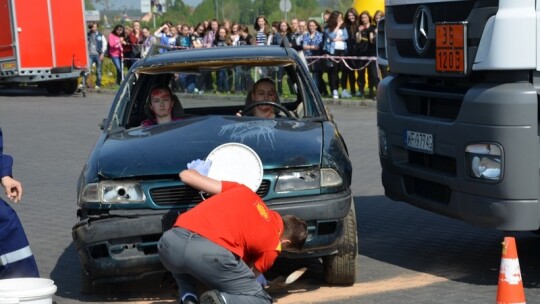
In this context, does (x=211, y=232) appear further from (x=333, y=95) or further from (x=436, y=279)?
(x=333, y=95)

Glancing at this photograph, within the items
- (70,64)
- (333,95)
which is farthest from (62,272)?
(70,64)

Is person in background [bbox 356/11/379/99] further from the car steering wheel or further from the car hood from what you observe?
the car hood

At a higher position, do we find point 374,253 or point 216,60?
point 216,60

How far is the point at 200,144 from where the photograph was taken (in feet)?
25.0

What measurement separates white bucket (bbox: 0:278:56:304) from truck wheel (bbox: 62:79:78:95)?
2655 cm

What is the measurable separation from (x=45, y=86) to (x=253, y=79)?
2528cm

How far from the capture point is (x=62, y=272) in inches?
341

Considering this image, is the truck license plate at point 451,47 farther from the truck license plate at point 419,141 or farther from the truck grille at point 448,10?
the truck license plate at point 419,141

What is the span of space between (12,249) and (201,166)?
50.9 inches

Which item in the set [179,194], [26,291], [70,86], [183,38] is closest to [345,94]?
[183,38]

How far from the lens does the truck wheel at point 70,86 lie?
3216 centimetres

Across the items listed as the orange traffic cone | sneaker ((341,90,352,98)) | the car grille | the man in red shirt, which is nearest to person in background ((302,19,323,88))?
sneaker ((341,90,352,98))

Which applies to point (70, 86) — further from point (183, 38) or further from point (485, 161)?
point (485, 161)

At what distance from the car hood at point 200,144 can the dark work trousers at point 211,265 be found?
4.28 feet
